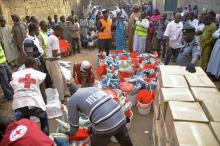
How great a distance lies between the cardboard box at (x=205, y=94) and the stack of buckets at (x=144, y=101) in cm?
176

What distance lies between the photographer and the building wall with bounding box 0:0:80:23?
28.6ft

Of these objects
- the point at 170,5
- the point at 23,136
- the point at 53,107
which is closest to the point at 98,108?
the point at 23,136

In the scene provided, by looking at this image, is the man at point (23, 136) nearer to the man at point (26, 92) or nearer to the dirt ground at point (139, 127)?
the man at point (26, 92)

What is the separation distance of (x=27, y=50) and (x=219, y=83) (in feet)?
16.7

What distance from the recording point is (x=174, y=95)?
2.97 m

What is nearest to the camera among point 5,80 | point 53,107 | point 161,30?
point 53,107

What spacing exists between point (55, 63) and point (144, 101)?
210cm

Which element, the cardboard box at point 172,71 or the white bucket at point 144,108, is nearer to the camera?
the cardboard box at point 172,71

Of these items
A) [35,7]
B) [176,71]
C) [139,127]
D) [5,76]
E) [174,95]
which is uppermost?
[35,7]

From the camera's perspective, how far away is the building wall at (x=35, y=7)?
8703mm

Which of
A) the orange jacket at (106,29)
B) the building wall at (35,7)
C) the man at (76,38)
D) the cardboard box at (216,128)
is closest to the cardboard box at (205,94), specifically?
the cardboard box at (216,128)

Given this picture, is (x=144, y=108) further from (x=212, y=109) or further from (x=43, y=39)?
(x=43, y=39)

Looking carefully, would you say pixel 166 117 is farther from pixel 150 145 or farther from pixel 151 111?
pixel 151 111

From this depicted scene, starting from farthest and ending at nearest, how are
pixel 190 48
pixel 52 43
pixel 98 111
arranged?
pixel 52 43
pixel 190 48
pixel 98 111
